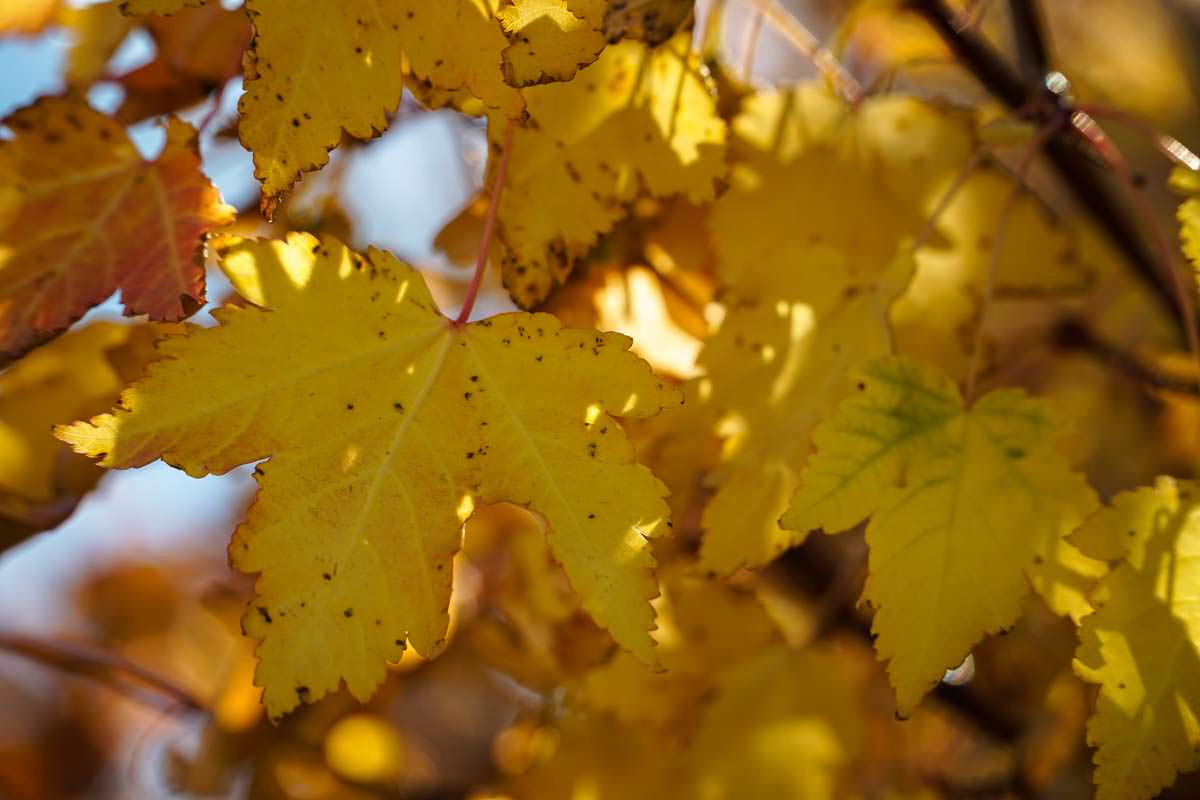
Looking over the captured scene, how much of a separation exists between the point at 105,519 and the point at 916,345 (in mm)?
3796

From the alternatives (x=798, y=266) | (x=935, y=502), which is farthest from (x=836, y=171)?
(x=935, y=502)

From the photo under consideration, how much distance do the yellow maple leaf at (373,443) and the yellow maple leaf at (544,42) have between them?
0.16m

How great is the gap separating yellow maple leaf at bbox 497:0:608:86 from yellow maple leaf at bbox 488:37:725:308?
0.15 meters

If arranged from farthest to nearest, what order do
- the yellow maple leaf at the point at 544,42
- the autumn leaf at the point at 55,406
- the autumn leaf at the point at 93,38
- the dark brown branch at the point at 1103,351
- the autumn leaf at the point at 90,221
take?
1. the dark brown branch at the point at 1103,351
2. the autumn leaf at the point at 93,38
3. the autumn leaf at the point at 55,406
4. the autumn leaf at the point at 90,221
5. the yellow maple leaf at the point at 544,42

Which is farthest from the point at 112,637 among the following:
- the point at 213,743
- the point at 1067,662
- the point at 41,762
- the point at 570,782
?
the point at 1067,662

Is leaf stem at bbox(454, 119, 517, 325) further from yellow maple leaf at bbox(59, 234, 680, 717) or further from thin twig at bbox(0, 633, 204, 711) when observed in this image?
thin twig at bbox(0, 633, 204, 711)

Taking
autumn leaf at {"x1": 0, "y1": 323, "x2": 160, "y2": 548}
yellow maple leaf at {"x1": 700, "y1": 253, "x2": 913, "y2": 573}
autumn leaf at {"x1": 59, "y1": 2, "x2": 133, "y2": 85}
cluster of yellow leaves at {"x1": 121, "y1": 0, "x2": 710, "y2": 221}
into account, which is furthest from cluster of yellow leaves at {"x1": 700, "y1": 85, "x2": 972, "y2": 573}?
autumn leaf at {"x1": 59, "y1": 2, "x2": 133, "y2": 85}

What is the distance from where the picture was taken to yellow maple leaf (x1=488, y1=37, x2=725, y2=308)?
2.37 feet

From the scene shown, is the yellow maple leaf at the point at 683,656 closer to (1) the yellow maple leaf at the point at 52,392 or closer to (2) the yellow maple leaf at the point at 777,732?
(2) the yellow maple leaf at the point at 777,732

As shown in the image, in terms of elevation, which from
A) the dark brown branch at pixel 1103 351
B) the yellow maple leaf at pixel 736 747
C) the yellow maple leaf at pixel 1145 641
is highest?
the yellow maple leaf at pixel 1145 641

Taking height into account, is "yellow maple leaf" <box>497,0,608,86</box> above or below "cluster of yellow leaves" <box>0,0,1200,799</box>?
above

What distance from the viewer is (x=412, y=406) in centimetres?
66

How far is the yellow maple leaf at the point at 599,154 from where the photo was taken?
28.5 inches

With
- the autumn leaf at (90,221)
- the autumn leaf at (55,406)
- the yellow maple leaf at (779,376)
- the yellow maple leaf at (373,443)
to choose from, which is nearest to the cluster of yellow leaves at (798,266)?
the yellow maple leaf at (779,376)
